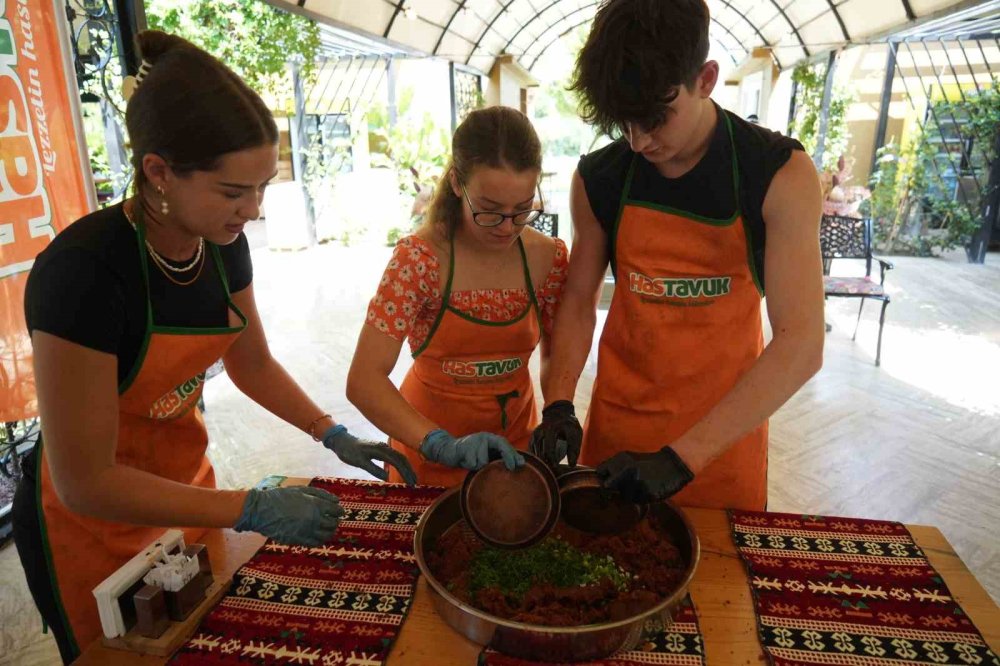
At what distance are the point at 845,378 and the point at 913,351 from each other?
984 mm

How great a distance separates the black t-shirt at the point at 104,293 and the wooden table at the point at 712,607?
0.41 metres

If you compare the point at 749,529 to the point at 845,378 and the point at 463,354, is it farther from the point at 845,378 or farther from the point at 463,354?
the point at 845,378

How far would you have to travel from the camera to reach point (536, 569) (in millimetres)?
1140

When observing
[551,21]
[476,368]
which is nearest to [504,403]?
[476,368]

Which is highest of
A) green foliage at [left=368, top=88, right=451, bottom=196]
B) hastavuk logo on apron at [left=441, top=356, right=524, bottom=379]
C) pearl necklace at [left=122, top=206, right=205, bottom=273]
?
green foliage at [left=368, top=88, right=451, bottom=196]

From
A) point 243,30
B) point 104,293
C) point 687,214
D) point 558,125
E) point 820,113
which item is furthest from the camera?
point 558,125

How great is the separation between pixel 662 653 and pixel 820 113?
31.9 feet

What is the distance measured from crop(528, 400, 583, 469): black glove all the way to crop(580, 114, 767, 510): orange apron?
0.53ft

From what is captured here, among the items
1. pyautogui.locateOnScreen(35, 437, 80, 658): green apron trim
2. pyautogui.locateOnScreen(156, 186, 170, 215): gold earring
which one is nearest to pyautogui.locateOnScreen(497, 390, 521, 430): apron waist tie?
pyautogui.locateOnScreen(156, 186, 170, 215): gold earring

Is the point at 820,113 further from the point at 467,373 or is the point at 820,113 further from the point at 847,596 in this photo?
the point at 847,596

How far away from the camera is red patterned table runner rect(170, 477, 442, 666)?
99 cm

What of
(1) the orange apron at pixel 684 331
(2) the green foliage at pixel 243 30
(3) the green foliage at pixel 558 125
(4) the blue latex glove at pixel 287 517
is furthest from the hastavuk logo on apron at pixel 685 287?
(3) the green foliage at pixel 558 125

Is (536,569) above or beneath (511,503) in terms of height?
beneath

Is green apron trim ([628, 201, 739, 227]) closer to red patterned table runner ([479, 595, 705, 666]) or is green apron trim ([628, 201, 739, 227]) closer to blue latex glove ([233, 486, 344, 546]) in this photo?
red patterned table runner ([479, 595, 705, 666])
